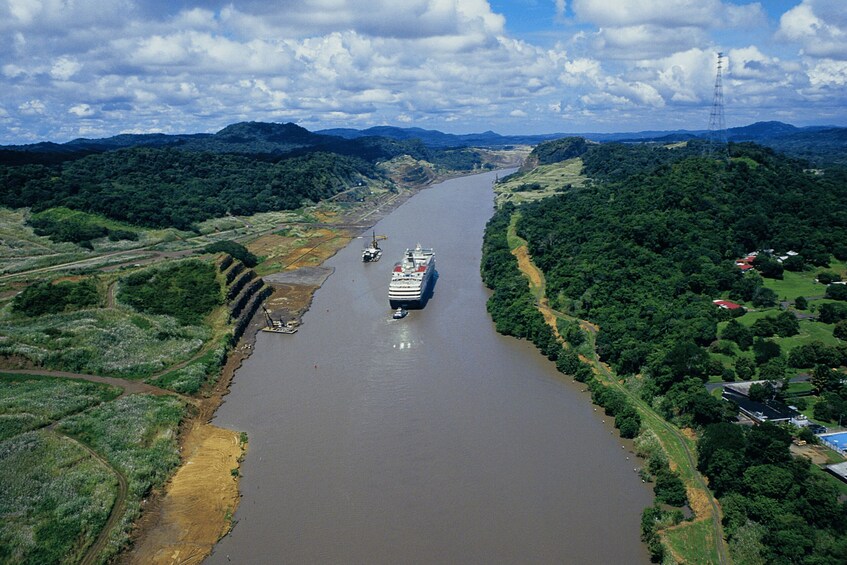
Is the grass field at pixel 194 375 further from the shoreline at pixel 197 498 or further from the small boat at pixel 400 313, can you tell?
the small boat at pixel 400 313

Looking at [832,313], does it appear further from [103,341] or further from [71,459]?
[103,341]

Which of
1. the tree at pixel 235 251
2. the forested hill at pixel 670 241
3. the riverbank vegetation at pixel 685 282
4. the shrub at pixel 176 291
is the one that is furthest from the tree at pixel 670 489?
the tree at pixel 235 251

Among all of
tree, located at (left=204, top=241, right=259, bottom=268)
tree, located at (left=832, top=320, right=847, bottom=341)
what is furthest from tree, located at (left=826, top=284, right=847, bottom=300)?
tree, located at (left=204, top=241, right=259, bottom=268)

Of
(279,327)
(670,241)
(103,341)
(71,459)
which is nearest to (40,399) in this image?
(71,459)

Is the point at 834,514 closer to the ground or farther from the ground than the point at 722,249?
closer to the ground

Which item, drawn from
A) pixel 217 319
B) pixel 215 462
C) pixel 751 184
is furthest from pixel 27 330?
pixel 751 184

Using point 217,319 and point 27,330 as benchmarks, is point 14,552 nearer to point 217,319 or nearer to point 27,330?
point 27,330

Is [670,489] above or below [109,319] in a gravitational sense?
below
